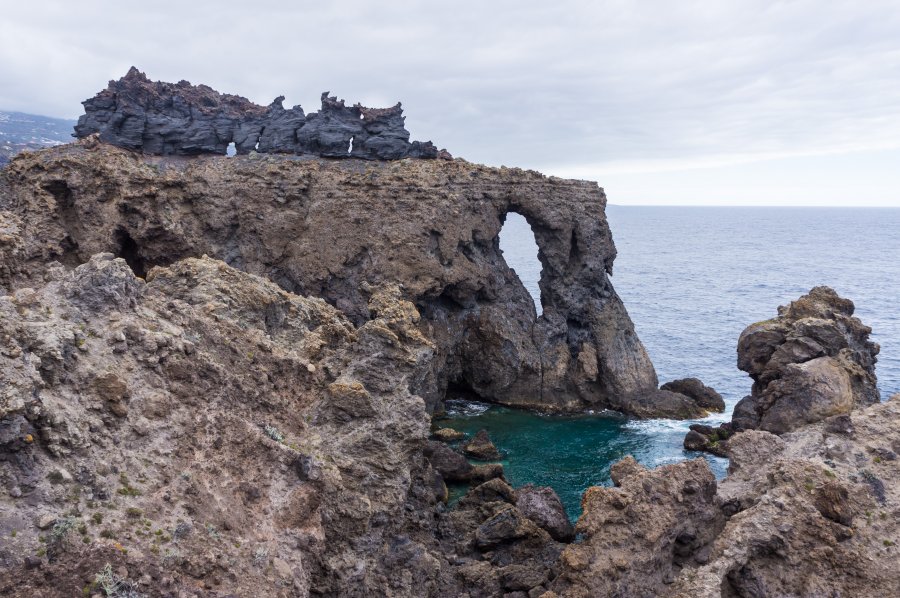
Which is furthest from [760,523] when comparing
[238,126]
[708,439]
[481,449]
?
[238,126]

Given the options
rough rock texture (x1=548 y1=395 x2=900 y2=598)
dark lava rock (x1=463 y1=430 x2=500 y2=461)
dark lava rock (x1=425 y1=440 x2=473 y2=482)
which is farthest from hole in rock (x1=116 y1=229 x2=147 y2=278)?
rough rock texture (x1=548 y1=395 x2=900 y2=598)

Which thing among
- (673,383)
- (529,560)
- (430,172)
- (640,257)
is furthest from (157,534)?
(640,257)

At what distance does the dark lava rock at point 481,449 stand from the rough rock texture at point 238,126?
24174mm

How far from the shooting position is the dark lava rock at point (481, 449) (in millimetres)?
46625

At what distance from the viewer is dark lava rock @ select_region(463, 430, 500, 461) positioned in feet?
153

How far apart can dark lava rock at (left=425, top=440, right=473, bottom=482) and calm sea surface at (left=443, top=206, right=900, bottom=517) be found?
143 inches

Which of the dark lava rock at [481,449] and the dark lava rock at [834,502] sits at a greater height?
the dark lava rock at [834,502]

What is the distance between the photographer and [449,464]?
136 ft

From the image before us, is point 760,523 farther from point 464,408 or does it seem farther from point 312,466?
point 464,408

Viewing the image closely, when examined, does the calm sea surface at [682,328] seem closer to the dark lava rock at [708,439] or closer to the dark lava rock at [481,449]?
the dark lava rock at [708,439]

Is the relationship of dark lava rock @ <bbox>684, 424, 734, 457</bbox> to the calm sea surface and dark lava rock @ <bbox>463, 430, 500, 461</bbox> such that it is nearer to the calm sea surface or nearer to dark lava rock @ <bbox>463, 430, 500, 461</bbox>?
the calm sea surface

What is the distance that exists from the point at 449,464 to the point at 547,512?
906cm

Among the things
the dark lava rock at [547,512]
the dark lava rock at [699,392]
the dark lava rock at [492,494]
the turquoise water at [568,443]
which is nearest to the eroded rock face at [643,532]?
the dark lava rock at [547,512]

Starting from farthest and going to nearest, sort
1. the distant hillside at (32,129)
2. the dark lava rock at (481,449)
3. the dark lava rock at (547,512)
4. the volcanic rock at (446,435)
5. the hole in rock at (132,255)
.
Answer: the distant hillside at (32,129), the volcanic rock at (446,435), the hole in rock at (132,255), the dark lava rock at (481,449), the dark lava rock at (547,512)
